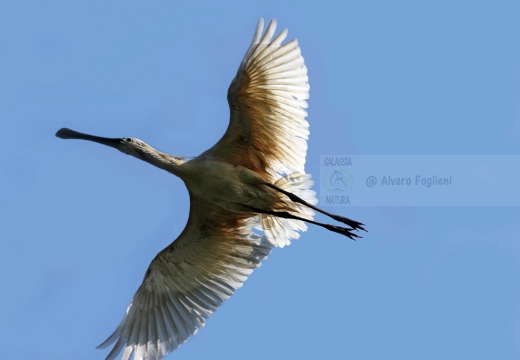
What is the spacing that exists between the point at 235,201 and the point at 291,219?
69 centimetres

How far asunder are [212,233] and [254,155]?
1143mm

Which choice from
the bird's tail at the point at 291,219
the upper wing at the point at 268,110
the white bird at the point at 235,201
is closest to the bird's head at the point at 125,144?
the white bird at the point at 235,201

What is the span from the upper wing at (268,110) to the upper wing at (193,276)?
78 cm

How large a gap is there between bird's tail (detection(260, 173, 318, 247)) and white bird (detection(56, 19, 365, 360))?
1cm

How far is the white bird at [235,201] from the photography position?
10.3 meters

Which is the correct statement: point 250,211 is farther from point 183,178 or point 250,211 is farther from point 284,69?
point 284,69

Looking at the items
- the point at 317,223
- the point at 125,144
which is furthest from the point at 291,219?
the point at 125,144

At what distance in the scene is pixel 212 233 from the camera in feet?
37.1

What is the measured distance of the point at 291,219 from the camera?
10852 mm

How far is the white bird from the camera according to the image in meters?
10.3

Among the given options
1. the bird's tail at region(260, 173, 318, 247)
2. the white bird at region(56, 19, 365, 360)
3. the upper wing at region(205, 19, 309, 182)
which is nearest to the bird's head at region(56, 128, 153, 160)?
the white bird at region(56, 19, 365, 360)

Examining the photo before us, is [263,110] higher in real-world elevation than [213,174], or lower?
higher

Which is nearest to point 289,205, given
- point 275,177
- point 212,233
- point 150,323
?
point 275,177

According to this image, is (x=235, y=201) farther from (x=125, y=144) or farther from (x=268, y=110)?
(x=125, y=144)
